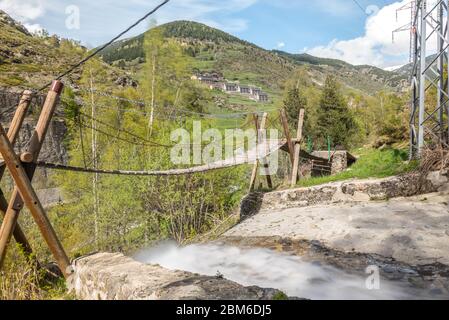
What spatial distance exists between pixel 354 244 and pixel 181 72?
15.0 m

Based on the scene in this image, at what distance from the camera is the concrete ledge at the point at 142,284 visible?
268 centimetres

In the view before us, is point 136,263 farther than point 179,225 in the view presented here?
No

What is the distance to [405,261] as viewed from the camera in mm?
5230

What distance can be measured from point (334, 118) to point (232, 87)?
6106cm

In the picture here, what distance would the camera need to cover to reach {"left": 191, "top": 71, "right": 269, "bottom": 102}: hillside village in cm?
7575

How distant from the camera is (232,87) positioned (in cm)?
8138

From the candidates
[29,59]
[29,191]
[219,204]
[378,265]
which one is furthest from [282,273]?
[29,59]

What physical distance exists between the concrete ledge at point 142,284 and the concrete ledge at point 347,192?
6.00 meters

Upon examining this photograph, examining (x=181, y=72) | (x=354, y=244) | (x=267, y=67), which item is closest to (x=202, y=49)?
(x=267, y=67)

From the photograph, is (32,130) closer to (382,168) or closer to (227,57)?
(382,168)

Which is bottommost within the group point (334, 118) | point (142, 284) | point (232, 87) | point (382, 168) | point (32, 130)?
point (142, 284)
